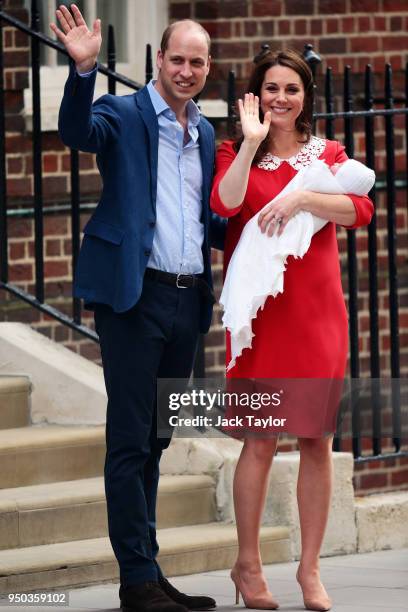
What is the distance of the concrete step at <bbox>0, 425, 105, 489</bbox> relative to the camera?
20.4 feet

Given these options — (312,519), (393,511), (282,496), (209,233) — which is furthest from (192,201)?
(393,511)

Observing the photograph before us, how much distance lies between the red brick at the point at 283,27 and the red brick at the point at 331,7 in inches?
8.4

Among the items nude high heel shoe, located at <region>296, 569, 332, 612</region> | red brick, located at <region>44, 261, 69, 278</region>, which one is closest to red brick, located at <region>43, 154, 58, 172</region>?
red brick, located at <region>44, 261, 69, 278</region>

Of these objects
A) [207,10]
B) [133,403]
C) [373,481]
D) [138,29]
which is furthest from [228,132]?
[373,481]

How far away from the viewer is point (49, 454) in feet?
20.8

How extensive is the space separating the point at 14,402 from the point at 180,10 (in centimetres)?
284

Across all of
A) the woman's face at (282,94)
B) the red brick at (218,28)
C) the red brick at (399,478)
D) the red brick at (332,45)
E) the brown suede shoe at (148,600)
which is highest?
the red brick at (218,28)

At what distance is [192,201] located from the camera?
5.27 m

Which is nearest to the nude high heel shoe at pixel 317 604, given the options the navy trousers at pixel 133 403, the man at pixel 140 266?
the man at pixel 140 266

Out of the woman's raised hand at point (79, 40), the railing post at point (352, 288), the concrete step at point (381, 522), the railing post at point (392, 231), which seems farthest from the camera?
the railing post at point (392, 231)

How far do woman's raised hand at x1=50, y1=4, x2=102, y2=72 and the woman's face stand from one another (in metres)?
0.63

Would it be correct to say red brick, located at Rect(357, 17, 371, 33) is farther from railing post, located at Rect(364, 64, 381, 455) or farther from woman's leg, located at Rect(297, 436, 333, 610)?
woman's leg, located at Rect(297, 436, 333, 610)

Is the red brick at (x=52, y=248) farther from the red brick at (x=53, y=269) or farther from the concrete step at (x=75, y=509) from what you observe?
the concrete step at (x=75, y=509)

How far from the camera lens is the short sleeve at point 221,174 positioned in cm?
517
